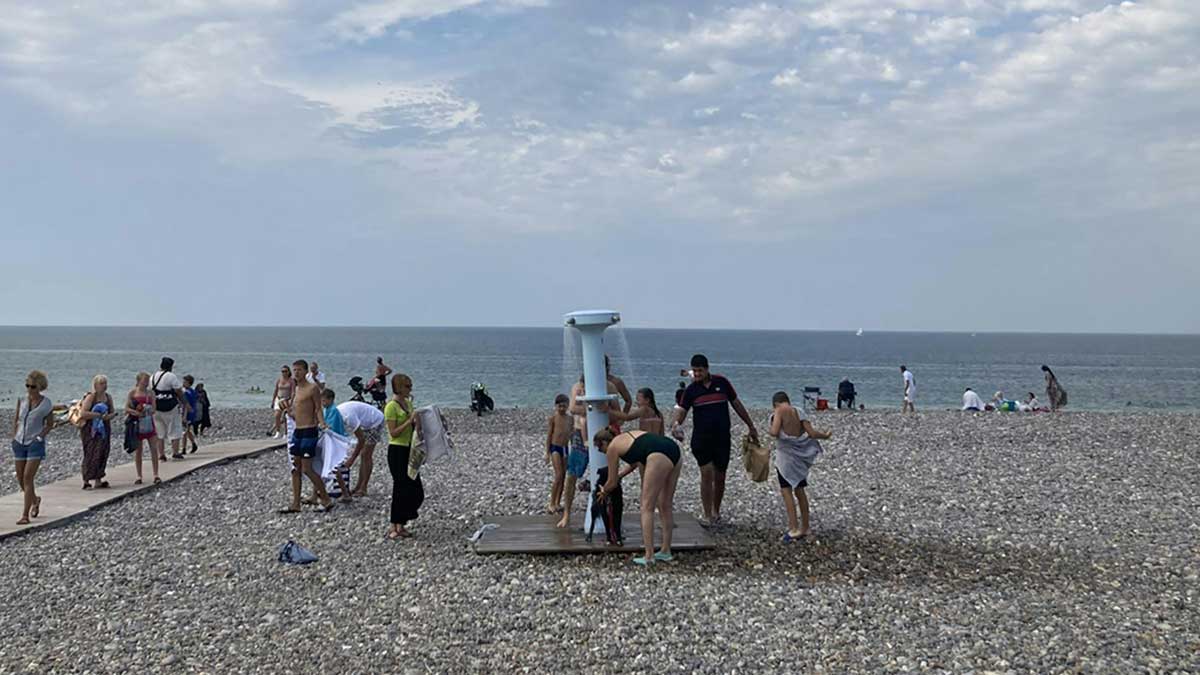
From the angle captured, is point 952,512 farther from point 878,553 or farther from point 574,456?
point 574,456

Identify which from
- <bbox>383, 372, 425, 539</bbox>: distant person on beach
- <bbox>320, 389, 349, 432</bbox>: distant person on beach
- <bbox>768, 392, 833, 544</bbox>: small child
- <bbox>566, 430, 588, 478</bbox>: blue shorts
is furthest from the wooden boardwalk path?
<bbox>768, 392, 833, 544</bbox>: small child

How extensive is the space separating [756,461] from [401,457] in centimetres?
356

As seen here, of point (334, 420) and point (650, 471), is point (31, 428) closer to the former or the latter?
point (334, 420)

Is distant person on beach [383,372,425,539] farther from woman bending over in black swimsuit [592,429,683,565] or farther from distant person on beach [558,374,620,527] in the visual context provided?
woman bending over in black swimsuit [592,429,683,565]

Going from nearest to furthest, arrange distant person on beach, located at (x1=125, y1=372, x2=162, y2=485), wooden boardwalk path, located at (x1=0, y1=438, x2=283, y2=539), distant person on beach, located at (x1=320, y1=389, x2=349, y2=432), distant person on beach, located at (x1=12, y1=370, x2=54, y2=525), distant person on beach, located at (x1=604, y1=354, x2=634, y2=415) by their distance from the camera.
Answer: distant person on beach, located at (x1=604, y1=354, x2=634, y2=415) → distant person on beach, located at (x1=12, y1=370, x2=54, y2=525) → wooden boardwalk path, located at (x1=0, y1=438, x2=283, y2=539) → distant person on beach, located at (x1=320, y1=389, x2=349, y2=432) → distant person on beach, located at (x1=125, y1=372, x2=162, y2=485)

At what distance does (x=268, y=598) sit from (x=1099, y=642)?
6159 millimetres

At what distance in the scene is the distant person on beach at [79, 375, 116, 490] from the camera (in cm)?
1166

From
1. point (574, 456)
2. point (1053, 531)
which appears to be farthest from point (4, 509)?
point (1053, 531)

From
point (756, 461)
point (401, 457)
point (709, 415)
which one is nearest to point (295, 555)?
point (401, 457)

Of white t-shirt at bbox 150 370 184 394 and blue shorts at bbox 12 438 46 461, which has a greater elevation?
white t-shirt at bbox 150 370 184 394

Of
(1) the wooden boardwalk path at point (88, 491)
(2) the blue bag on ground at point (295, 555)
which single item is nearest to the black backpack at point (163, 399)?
(1) the wooden boardwalk path at point (88, 491)

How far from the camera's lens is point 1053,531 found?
33.1 ft

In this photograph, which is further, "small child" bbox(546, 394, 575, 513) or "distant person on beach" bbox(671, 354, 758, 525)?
"small child" bbox(546, 394, 575, 513)

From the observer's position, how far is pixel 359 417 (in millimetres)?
11695
